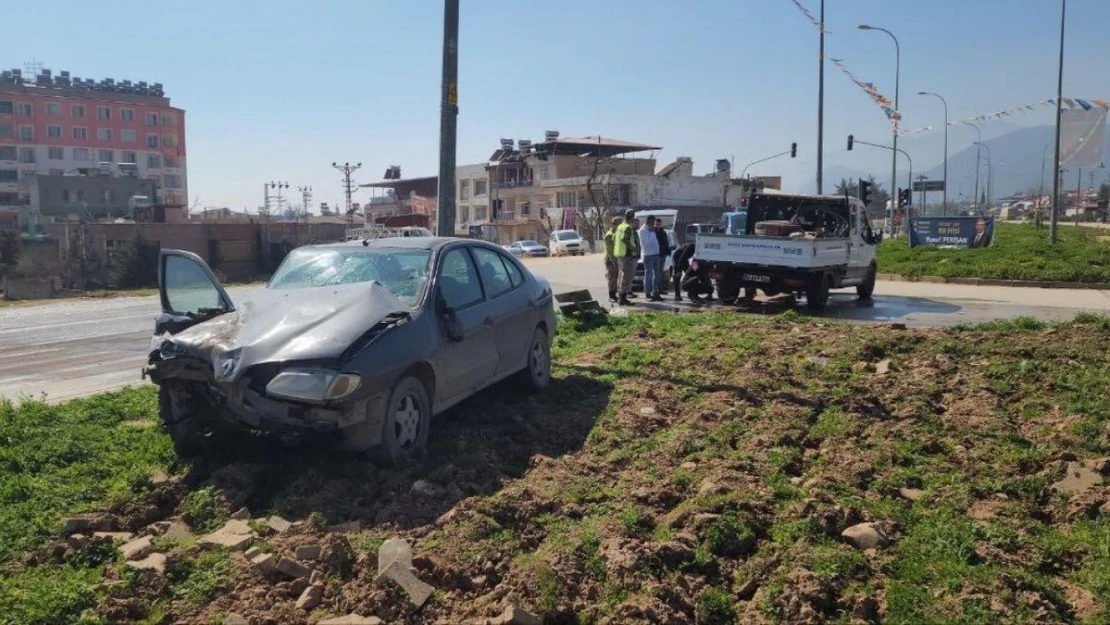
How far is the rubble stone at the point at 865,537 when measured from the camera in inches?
174

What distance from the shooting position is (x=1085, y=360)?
28.4ft

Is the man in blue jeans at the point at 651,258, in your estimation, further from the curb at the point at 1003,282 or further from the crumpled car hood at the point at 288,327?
the crumpled car hood at the point at 288,327

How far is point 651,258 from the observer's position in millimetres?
17750

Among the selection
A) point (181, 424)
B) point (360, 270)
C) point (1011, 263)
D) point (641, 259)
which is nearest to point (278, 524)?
point (181, 424)

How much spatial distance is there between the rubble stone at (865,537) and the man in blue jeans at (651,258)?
1306 cm

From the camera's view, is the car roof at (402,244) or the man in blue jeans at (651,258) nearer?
the car roof at (402,244)

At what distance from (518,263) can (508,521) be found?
13.1ft

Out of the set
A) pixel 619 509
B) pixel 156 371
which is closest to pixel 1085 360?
pixel 619 509

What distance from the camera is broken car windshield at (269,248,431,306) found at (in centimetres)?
664

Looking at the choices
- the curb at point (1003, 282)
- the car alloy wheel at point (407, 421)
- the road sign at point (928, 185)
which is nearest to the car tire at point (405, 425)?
the car alloy wheel at point (407, 421)

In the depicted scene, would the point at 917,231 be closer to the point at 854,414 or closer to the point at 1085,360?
the point at 1085,360

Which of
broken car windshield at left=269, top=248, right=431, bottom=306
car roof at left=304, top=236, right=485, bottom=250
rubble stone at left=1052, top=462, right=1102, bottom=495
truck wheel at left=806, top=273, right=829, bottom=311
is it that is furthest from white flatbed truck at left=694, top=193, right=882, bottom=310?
rubble stone at left=1052, top=462, right=1102, bottom=495

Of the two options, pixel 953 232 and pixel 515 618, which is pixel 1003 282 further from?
pixel 515 618

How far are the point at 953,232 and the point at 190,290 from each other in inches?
1114
